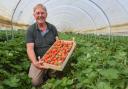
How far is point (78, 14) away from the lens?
22.2 metres

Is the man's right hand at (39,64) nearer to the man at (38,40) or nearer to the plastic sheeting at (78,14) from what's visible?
the man at (38,40)

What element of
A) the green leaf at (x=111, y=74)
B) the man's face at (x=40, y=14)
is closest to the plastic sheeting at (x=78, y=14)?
the man's face at (x=40, y=14)

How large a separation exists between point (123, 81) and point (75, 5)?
16703 millimetres

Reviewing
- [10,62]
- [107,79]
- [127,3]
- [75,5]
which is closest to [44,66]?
[10,62]

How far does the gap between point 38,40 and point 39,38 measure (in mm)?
40

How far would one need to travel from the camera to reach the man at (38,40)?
6461 millimetres

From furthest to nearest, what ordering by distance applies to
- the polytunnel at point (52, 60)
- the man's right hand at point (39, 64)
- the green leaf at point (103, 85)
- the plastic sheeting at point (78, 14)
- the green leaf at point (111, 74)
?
A: the plastic sheeting at point (78, 14), the man's right hand at point (39, 64), the polytunnel at point (52, 60), the green leaf at point (111, 74), the green leaf at point (103, 85)

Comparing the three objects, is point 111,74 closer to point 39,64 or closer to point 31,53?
point 39,64

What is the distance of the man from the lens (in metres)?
6.46

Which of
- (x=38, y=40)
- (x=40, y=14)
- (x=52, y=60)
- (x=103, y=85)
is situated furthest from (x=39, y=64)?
(x=103, y=85)

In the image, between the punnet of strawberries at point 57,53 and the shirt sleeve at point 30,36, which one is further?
the shirt sleeve at point 30,36

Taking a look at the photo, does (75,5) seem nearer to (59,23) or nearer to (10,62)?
(59,23)

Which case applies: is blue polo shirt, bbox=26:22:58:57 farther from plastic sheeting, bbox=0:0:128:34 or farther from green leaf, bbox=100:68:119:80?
plastic sheeting, bbox=0:0:128:34

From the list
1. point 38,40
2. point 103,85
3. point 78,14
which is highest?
point 78,14
